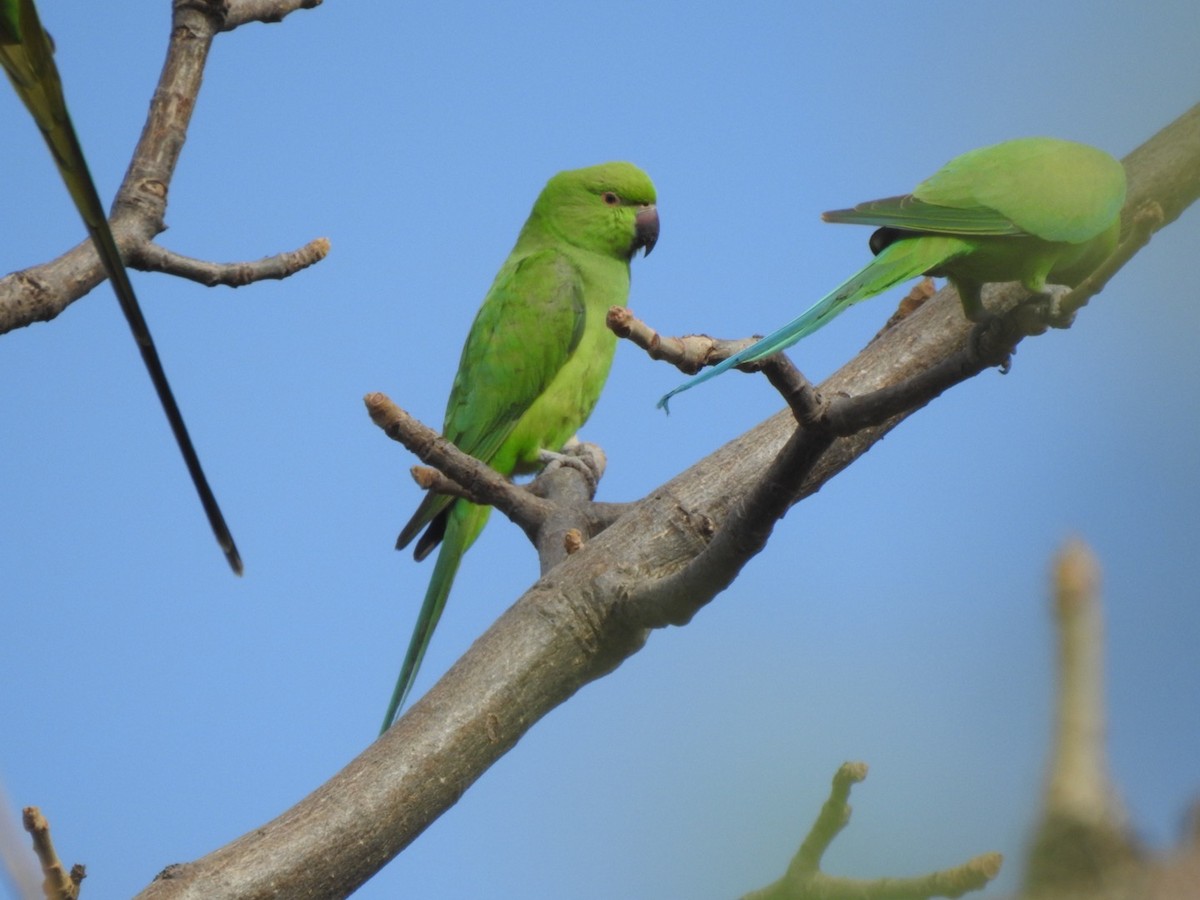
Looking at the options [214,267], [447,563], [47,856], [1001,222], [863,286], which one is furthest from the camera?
[447,563]

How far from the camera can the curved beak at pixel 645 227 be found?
5586 mm

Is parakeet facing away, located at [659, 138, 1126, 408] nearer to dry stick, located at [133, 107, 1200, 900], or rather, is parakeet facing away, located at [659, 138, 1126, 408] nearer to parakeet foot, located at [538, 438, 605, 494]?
dry stick, located at [133, 107, 1200, 900]

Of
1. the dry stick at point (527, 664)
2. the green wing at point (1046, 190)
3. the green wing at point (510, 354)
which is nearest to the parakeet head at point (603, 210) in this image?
the green wing at point (510, 354)

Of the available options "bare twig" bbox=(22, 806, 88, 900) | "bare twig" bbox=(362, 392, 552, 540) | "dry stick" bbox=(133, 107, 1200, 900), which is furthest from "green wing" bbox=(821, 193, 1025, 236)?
"bare twig" bbox=(22, 806, 88, 900)

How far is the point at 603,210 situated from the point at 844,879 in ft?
15.7

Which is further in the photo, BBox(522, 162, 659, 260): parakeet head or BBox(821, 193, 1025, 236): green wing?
BBox(522, 162, 659, 260): parakeet head

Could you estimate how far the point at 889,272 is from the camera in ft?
6.91

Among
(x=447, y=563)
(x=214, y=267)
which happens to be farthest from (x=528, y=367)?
(x=214, y=267)

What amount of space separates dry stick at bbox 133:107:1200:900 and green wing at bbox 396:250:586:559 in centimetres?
192

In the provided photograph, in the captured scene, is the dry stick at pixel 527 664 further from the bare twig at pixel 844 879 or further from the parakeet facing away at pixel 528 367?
the parakeet facing away at pixel 528 367

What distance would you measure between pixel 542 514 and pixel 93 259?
1217 mm

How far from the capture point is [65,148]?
1.75m

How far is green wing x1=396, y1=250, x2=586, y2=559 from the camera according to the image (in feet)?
15.7

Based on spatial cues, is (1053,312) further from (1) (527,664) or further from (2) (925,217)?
(1) (527,664)
